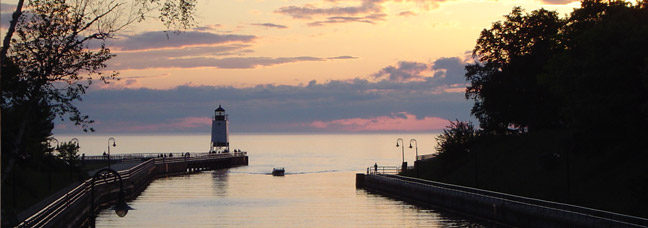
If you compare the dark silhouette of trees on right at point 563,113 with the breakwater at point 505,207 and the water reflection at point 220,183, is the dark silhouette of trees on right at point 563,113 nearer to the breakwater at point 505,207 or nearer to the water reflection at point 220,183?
the breakwater at point 505,207

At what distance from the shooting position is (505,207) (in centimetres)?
5303

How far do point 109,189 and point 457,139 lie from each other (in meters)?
36.9

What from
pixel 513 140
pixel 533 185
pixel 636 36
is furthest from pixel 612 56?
pixel 513 140

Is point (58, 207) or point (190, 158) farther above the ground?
point (190, 158)

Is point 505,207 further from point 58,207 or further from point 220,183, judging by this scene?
point 220,183

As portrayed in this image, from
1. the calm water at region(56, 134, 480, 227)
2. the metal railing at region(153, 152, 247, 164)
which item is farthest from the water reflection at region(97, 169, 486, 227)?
the metal railing at region(153, 152, 247, 164)

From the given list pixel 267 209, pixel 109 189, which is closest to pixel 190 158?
pixel 109 189

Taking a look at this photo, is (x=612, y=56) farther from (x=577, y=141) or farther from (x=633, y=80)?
(x=577, y=141)

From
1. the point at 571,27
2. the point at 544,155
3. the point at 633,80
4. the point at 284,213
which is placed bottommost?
the point at 284,213

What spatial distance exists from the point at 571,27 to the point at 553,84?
618cm

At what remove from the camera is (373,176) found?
9756 cm

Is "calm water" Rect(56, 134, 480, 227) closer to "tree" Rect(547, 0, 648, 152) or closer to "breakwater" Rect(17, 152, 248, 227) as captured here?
"breakwater" Rect(17, 152, 248, 227)

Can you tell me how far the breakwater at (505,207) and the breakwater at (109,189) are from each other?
904 inches

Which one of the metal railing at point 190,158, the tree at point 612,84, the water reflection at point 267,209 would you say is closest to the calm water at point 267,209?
the water reflection at point 267,209
